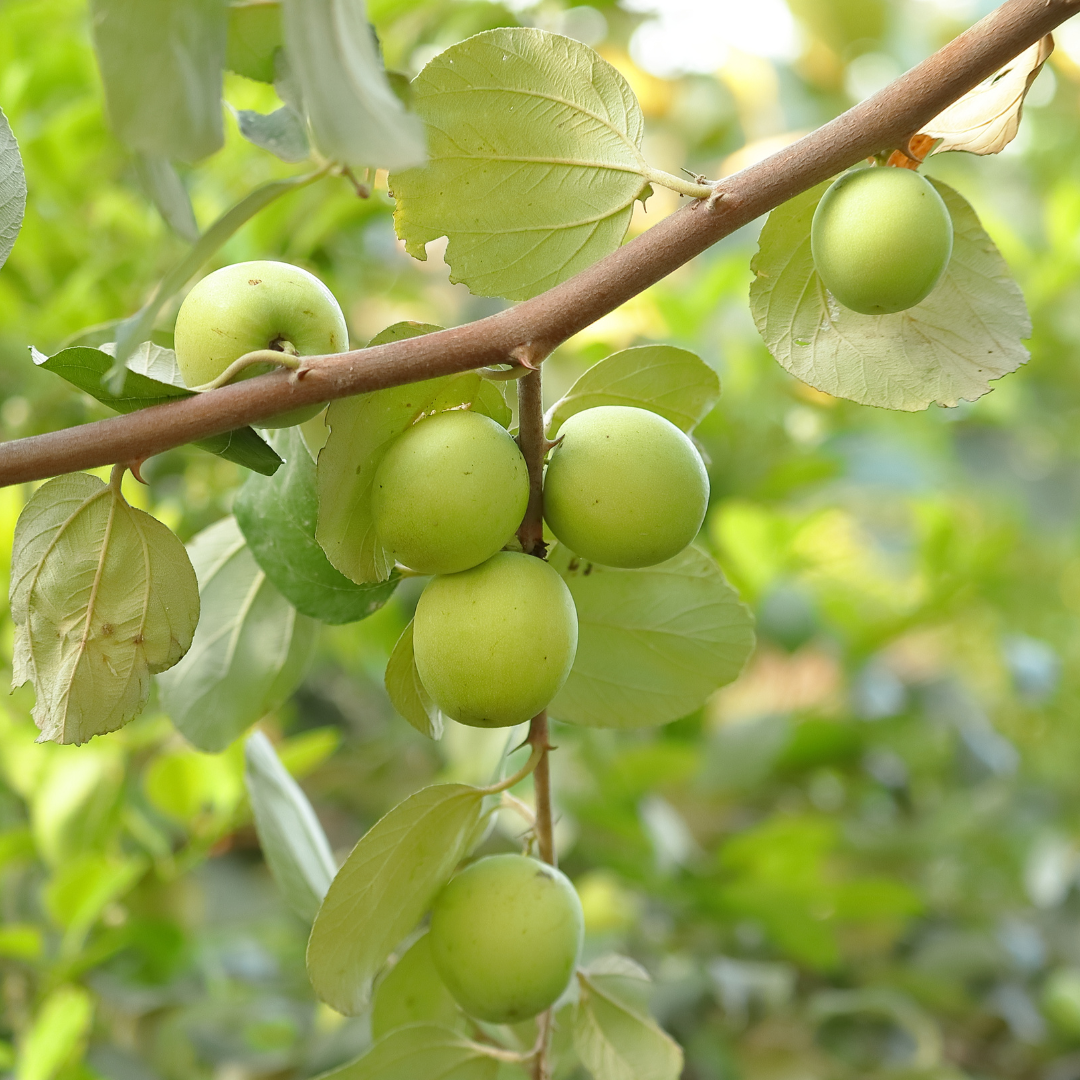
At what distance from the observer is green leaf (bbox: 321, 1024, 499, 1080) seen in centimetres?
48

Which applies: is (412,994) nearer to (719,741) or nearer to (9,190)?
(9,190)

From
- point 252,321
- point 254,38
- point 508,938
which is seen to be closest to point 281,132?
point 254,38

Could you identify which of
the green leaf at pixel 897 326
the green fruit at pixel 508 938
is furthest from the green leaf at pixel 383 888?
the green leaf at pixel 897 326

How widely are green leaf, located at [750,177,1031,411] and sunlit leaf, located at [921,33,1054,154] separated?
27mm

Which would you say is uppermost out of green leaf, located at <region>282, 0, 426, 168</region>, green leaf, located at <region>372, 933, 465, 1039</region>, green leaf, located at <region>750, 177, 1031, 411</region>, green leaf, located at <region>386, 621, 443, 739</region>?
green leaf, located at <region>282, 0, 426, 168</region>

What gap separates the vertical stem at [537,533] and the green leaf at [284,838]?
140 mm

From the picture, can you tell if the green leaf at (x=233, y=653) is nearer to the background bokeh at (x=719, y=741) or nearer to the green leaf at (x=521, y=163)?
the background bokeh at (x=719, y=741)

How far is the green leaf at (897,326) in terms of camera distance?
0.44 meters

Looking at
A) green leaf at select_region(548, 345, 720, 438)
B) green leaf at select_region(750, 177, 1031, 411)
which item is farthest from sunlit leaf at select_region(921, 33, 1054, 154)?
green leaf at select_region(548, 345, 720, 438)

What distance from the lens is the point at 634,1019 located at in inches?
20.2

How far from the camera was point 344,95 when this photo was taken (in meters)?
0.26

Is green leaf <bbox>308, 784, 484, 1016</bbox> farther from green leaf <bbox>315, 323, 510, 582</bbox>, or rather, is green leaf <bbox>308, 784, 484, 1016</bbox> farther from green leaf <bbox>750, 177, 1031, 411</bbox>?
green leaf <bbox>750, 177, 1031, 411</bbox>

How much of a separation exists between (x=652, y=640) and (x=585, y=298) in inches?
8.0

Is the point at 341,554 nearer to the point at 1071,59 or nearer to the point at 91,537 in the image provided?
the point at 91,537
